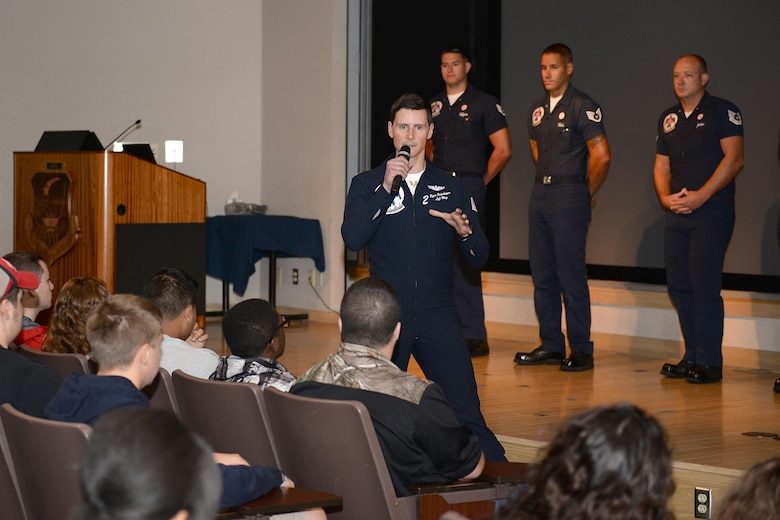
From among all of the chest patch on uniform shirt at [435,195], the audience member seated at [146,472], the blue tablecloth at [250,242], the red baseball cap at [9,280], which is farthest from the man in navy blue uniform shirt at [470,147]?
the audience member seated at [146,472]

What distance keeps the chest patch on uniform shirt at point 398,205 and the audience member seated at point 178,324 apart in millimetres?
776

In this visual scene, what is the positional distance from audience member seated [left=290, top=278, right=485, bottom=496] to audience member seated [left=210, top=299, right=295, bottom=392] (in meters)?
0.44

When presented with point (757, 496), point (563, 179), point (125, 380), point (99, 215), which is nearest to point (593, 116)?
point (563, 179)

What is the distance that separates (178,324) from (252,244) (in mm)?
4328

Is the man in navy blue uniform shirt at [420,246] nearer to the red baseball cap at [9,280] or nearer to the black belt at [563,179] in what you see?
the red baseball cap at [9,280]

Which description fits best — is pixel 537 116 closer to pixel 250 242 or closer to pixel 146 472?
pixel 250 242

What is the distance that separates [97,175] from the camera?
223 inches

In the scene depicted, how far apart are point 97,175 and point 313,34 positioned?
3.31 m

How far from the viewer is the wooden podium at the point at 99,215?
223 inches

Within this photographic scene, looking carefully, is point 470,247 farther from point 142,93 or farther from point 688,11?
point 142,93

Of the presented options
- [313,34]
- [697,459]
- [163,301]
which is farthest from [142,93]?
[697,459]

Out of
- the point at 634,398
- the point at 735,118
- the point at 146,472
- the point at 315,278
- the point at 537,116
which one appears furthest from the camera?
the point at 315,278

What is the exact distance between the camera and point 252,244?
26.6 ft

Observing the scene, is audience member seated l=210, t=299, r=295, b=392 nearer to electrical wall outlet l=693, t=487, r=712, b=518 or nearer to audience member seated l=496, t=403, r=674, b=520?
electrical wall outlet l=693, t=487, r=712, b=518
